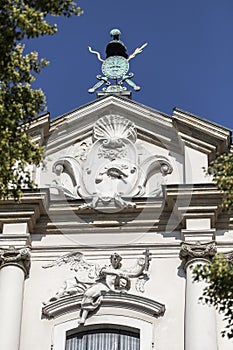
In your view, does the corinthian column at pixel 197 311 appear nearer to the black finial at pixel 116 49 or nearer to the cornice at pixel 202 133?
the cornice at pixel 202 133

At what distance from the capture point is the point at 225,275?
559 inches

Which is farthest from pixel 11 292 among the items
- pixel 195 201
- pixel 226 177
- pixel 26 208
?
pixel 226 177

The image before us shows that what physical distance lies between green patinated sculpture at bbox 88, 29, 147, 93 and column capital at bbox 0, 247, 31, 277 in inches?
204

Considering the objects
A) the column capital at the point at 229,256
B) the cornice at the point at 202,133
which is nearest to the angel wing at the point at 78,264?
the column capital at the point at 229,256

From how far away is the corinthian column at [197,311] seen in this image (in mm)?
18484

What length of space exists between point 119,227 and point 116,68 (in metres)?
4.77

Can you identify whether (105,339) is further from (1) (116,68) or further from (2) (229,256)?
(1) (116,68)

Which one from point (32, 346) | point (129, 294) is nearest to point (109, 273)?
point (129, 294)

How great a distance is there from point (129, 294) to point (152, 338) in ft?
3.48

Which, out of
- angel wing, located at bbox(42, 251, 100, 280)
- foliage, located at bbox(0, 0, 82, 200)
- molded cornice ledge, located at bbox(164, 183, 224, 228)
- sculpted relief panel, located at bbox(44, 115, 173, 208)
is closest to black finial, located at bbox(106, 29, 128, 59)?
sculpted relief panel, located at bbox(44, 115, 173, 208)

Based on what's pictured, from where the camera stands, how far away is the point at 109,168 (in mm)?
21641

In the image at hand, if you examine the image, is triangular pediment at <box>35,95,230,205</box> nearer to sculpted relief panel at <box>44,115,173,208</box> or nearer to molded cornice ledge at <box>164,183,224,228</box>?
sculpted relief panel at <box>44,115,173,208</box>

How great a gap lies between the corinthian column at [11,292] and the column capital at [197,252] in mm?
3190

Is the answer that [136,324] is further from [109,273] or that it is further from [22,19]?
[22,19]
